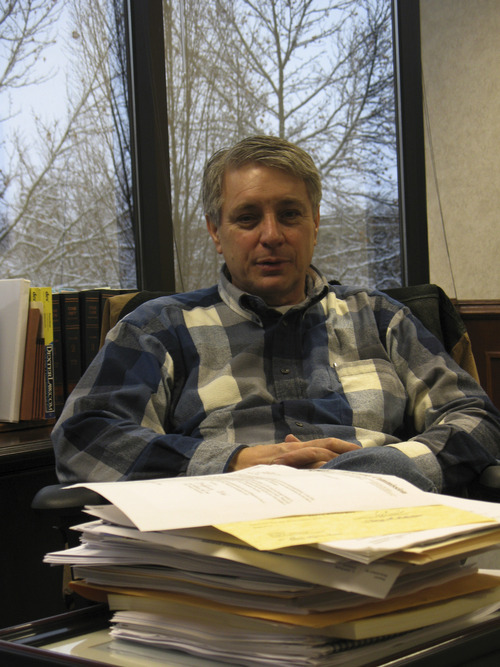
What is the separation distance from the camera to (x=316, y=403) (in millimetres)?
1569

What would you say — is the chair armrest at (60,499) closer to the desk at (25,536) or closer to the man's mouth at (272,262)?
the desk at (25,536)

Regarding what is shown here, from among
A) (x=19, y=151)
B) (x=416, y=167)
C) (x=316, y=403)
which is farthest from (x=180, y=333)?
(x=416, y=167)

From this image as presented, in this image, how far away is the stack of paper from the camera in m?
0.50

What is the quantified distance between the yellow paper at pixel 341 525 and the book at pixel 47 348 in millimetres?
1468

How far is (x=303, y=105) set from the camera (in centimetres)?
302

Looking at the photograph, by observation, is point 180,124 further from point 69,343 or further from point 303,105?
point 69,343

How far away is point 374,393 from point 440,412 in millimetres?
141

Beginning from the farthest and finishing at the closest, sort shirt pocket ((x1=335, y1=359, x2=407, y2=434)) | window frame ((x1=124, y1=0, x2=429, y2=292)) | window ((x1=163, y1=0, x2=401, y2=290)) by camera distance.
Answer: window ((x1=163, y1=0, x2=401, y2=290)) < window frame ((x1=124, y1=0, x2=429, y2=292)) < shirt pocket ((x1=335, y1=359, x2=407, y2=434))

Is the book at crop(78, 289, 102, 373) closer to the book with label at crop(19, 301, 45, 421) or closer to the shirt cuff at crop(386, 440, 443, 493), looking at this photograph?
the book with label at crop(19, 301, 45, 421)

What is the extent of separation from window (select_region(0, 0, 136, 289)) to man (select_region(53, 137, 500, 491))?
2.35 ft

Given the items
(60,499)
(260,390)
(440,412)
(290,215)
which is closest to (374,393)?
(440,412)

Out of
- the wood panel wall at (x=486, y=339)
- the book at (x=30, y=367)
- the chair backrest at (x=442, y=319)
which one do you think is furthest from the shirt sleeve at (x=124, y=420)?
the wood panel wall at (x=486, y=339)

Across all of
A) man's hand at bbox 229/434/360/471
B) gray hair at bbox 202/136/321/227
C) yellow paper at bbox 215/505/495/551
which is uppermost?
gray hair at bbox 202/136/321/227

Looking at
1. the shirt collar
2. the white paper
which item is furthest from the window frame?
the white paper
